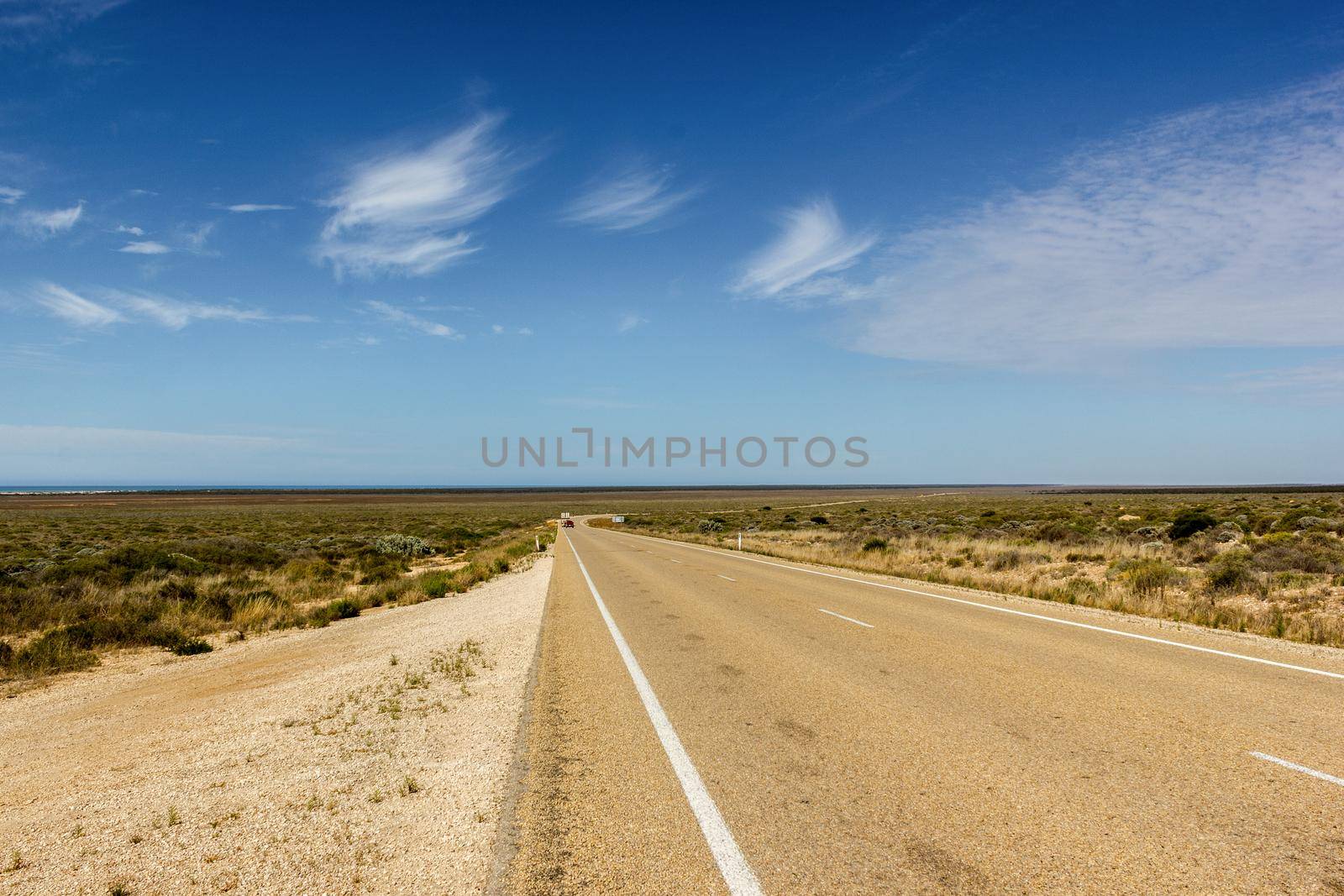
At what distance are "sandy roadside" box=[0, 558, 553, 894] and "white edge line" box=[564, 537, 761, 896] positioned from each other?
1292 mm

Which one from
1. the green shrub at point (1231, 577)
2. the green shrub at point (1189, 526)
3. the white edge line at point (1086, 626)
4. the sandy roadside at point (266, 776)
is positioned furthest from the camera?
the green shrub at point (1189, 526)

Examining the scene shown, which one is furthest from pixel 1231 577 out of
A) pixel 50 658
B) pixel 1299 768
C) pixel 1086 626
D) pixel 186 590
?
pixel 186 590

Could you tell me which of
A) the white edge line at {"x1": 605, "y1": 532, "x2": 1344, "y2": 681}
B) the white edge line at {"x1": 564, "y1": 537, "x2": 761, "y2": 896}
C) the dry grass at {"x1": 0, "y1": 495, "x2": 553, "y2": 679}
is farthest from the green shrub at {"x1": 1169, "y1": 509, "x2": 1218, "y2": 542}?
the white edge line at {"x1": 564, "y1": 537, "x2": 761, "y2": 896}

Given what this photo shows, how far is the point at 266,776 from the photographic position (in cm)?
580

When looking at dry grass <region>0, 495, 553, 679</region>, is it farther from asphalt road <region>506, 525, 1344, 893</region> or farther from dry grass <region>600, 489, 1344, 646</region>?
dry grass <region>600, 489, 1344, 646</region>

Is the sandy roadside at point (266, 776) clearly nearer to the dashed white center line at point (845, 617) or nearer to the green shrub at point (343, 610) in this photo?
the dashed white center line at point (845, 617)

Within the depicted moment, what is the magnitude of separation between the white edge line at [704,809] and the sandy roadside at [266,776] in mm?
1292

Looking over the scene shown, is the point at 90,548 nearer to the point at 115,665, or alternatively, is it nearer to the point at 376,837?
the point at 115,665

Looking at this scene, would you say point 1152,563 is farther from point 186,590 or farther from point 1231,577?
point 186,590

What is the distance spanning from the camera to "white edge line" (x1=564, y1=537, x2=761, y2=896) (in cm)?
382

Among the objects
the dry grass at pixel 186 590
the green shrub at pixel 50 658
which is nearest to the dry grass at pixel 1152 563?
the dry grass at pixel 186 590

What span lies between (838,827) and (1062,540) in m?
27.7

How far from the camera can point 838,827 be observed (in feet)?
14.5

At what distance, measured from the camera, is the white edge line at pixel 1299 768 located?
4965 mm
